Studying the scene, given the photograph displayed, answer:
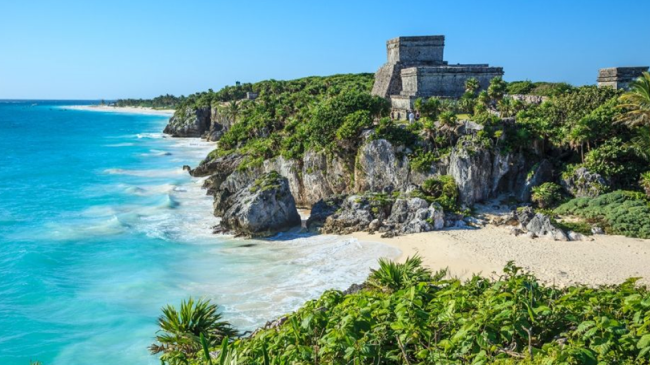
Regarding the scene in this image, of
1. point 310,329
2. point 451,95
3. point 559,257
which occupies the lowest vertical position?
point 559,257

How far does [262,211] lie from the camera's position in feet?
79.0

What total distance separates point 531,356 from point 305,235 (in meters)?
17.9

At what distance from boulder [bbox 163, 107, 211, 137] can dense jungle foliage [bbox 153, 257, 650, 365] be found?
241 feet

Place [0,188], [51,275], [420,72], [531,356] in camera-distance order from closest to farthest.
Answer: [531,356]
[51,275]
[420,72]
[0,188]

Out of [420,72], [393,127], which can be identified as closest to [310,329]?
[393,127]

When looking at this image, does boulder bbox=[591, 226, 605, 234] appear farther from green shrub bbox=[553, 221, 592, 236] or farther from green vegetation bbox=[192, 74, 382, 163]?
green vegetation bbox=[192, 74, 382, 163]

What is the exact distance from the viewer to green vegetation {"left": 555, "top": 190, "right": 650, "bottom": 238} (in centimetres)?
1988

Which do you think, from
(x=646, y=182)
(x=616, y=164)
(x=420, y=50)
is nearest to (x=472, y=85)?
(x=420, y=50)

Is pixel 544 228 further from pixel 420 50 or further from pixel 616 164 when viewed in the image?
pixel 420 50

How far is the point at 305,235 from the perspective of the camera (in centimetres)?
2356

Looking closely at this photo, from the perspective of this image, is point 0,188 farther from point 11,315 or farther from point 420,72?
point 420,72

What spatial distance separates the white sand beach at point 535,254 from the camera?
16.8 meters

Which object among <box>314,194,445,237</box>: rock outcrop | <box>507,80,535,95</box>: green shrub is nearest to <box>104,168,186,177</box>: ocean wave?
<box>314,194,445,237</box>: rock outcrop

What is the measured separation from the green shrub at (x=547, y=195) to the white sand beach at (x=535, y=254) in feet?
10.7
